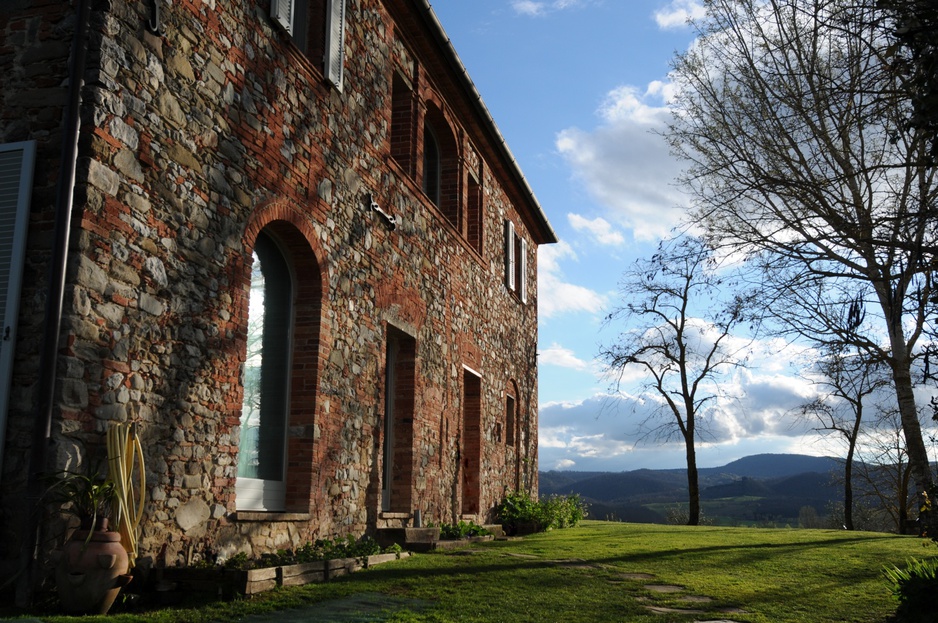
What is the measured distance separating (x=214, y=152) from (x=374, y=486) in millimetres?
4418

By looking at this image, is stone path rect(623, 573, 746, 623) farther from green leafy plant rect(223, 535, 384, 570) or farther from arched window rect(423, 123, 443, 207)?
arched window rect(423, 123, 443, 207)

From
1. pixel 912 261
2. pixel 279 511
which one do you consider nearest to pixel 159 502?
pixel 279 511

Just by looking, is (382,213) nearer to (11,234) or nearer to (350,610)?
(11,234)

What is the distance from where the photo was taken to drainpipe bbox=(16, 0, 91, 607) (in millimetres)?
4691

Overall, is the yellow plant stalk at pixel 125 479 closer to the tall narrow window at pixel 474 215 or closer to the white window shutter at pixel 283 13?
the white window shutter at pixel 283 13

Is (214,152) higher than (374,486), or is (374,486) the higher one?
(214,152)

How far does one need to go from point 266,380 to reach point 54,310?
9.72 feet

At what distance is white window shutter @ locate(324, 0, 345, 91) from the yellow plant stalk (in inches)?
182

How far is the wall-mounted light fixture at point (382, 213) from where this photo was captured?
371 inches

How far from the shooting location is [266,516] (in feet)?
22.7

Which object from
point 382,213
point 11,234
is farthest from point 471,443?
point 11,234

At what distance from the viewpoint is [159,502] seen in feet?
18.5

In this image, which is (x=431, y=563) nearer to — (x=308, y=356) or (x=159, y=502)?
(x=308, y=356)

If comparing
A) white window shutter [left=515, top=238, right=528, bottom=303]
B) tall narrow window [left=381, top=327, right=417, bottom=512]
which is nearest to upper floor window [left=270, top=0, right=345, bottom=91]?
tall narrow window [left=381, top=327, right=417, bottom=512]
